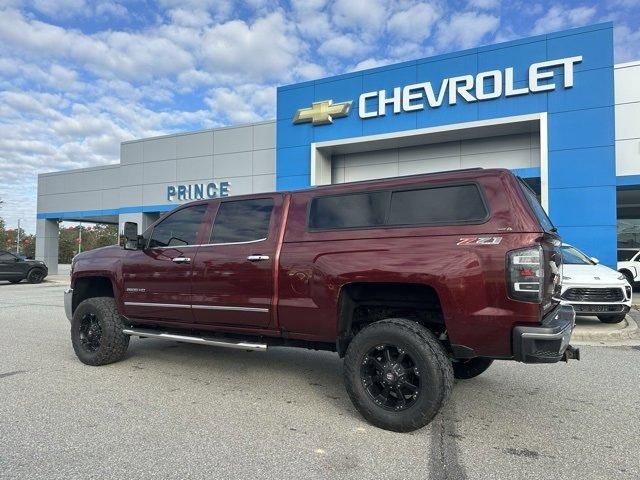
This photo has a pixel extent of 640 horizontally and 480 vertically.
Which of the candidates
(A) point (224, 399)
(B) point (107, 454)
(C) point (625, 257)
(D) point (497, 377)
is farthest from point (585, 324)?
(C) point (625, 257)

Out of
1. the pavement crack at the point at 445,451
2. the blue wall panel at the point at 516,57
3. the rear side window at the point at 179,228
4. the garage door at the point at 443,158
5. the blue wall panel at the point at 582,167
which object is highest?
the blue wall panel at the point at 516,57

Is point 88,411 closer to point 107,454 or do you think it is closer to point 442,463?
point 107,454

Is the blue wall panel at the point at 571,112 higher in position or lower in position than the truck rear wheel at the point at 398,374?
higher

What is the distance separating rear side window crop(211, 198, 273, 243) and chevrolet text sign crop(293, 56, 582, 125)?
1285 centimetres

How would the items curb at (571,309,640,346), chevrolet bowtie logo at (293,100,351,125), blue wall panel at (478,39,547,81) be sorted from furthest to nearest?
chevrolet bowtie logo at (293,100,351,125) < blue wall panel at (478,39,547,81) < curb at (571,309,640,346)

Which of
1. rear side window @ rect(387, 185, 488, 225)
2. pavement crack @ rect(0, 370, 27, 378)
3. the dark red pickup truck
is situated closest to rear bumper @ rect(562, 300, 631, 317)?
the dark red pickup truck

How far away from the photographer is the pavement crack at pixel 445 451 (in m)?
3.09

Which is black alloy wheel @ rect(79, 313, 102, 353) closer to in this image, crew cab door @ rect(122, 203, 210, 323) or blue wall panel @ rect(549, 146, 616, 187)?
crew cab door @ rect(122, 203, 210, 323)

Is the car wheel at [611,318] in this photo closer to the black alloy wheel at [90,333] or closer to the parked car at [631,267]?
the black alloy wheel at [90,333]

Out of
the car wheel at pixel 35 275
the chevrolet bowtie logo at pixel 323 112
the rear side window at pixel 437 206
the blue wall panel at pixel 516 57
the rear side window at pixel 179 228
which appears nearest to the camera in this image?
the rear side window at pixel 437 206

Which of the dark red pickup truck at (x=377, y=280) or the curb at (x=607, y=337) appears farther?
the curb at (x=607, y=337)

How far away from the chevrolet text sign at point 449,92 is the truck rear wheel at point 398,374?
1376 centimetres

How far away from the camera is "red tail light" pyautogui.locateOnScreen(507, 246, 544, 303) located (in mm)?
3354

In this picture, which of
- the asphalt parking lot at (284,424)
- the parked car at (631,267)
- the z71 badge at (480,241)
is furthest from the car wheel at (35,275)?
the parked car at (631,267)
